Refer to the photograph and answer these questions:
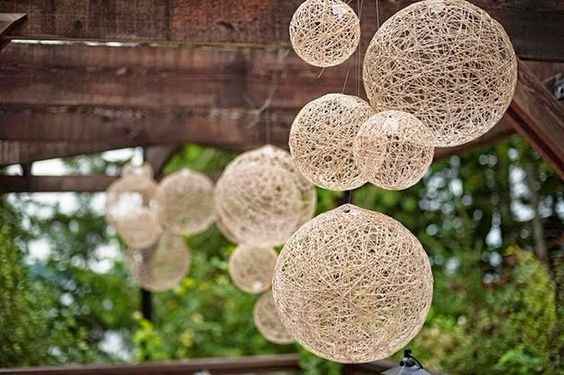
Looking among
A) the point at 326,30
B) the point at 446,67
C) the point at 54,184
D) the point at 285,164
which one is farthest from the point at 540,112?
the point at 54,184

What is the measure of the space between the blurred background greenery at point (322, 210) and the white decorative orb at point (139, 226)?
25.3 inches

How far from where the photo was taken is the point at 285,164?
14.2 feet

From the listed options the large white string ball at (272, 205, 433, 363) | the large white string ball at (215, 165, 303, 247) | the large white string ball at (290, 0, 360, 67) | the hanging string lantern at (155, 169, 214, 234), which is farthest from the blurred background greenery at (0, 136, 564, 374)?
the large white string ball at (290, 0, 360, 67)

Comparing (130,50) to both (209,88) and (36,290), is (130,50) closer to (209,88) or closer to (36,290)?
(209,88)

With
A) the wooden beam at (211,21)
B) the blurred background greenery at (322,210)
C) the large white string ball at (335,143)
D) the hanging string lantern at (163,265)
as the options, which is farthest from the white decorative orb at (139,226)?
the large white string ball at (335,143)

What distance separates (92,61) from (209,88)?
724 millimetres

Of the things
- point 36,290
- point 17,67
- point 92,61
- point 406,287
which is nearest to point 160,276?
point 36,290

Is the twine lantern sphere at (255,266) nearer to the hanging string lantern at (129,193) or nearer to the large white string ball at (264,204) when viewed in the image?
the large white string ball at (264,204)

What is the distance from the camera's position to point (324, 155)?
2668 millimetres

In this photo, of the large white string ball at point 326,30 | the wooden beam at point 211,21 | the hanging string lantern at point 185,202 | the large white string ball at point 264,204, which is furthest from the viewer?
the hanging string lantern at point 185,202

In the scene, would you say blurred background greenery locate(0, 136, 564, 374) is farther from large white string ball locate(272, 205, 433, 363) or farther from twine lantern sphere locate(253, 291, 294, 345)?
large white string ball locate(272, 205, 433, 363)

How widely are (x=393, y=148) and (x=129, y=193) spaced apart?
392 centimetres

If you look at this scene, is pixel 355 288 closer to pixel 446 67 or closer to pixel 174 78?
pixel 446 67

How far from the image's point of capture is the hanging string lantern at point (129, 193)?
238 inches
